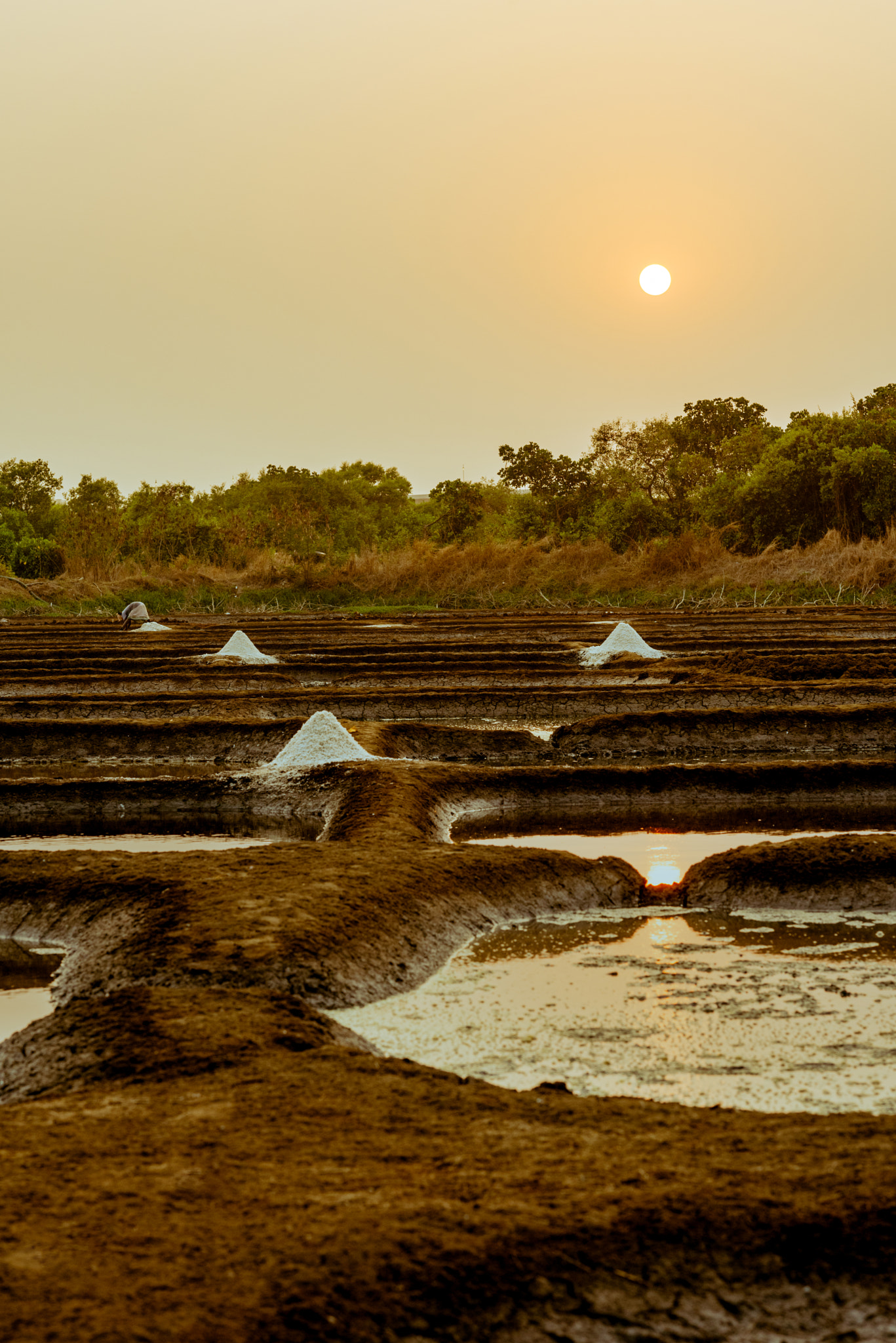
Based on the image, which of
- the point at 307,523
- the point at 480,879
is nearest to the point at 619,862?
the point at 480,879

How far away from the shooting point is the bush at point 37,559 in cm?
2930

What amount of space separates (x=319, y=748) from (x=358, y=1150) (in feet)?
13.2

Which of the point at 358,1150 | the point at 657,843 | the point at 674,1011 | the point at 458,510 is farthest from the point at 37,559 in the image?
the point at 358,1150

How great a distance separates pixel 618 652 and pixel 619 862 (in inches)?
271

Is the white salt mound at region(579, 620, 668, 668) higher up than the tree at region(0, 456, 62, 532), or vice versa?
the tree at region(0, 456, 62, 532)

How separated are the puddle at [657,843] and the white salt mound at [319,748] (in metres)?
1.13

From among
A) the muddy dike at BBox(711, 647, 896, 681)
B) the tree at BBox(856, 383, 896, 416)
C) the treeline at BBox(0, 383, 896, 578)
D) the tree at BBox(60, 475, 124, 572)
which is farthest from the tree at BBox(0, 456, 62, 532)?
the muddy dike at BBox(711, 647, 896, 681)

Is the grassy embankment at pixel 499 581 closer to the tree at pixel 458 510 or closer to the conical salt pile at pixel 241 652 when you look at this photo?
the tree at pixel 458 510

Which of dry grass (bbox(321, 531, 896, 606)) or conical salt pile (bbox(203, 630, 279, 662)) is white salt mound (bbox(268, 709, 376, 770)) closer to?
conical salt pile (bbox(203, 630, 279, 662))

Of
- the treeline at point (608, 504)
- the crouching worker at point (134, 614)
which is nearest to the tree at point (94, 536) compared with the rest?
the treeline at point (608, 504)

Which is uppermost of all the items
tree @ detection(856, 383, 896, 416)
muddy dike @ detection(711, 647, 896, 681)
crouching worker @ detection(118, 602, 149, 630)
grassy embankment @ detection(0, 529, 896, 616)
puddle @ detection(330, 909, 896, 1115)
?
tree @ detection(856, 383, 896, 416)

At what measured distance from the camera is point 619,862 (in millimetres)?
3912

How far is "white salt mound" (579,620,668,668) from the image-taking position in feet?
35.1

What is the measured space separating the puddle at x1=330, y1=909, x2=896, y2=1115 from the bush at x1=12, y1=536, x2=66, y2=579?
1087 inches
